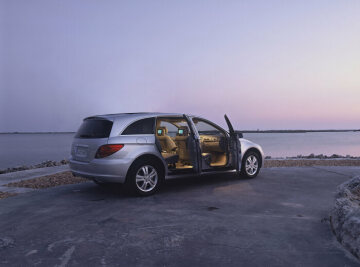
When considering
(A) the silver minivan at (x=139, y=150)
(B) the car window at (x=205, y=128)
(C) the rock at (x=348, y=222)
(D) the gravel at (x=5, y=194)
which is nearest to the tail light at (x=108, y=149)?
(A) the silver minivan at (x=139, y=150)

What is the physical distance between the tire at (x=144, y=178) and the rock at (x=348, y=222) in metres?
3.38

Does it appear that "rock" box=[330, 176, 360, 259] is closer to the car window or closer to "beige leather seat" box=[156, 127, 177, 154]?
the car window

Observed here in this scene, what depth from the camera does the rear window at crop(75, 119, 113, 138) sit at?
20.0ft

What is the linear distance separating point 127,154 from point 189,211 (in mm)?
1697

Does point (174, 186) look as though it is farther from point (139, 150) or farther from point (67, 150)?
point (67, 150)

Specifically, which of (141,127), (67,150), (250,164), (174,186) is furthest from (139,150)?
(67,150)

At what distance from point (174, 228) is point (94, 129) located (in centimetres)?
297

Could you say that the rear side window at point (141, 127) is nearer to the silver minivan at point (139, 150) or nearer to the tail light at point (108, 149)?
the silver minivan at point (139, 150)

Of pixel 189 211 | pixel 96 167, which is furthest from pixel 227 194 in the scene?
pixel 96 167

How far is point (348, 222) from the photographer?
346 centimetres

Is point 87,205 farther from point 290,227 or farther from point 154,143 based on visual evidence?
point 290,227

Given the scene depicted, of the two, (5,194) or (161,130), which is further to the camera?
(161,130)

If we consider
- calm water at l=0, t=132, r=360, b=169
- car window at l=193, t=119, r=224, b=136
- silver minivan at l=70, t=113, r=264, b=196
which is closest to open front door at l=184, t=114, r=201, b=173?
silver minivan at l=70, t=113, r=264, b=196

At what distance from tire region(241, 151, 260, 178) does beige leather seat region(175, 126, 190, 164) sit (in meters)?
1.56
